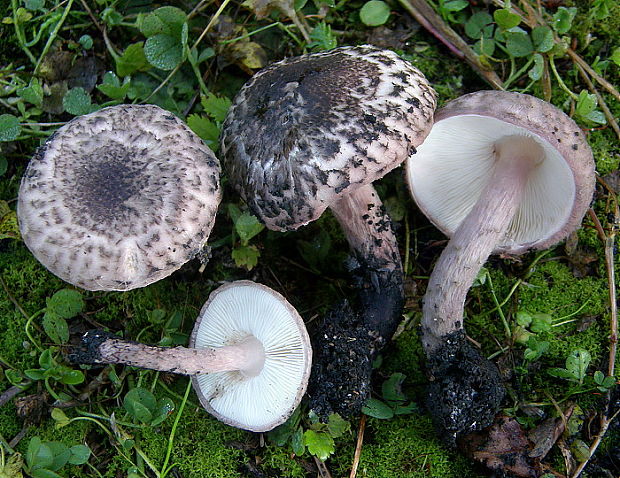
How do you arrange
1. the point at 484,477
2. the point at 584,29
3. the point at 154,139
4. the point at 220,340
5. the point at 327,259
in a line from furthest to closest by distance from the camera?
the point at 584,29
the point at 327,259
the point at 220,340
the point at 484,477
the point at 154,139

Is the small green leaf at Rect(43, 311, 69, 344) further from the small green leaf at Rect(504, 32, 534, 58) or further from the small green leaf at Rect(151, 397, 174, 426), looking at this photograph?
the small green leaf at Rect(504, 32, 534, 58)

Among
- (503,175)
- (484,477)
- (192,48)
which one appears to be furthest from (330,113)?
(484,477)

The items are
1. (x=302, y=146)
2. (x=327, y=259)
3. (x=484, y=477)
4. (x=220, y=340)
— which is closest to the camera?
(x=302, y=146)

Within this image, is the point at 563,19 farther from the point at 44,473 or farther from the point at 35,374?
the point at 44,473

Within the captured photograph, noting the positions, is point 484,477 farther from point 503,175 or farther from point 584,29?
point 584,29

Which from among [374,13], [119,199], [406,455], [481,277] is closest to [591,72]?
[374,13]

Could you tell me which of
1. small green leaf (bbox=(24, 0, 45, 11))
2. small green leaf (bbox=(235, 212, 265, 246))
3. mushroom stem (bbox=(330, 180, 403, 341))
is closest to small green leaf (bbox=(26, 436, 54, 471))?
small green leaf (bbox=(235, 212, 265, 246))

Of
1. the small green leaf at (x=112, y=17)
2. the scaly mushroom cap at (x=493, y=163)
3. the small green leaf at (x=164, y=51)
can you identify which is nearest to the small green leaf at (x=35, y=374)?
the small green leaf at (x=164, y=51)

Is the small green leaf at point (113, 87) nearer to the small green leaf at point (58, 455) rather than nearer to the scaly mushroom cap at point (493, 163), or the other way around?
the scaly mushroom cap at point (493, 163)
